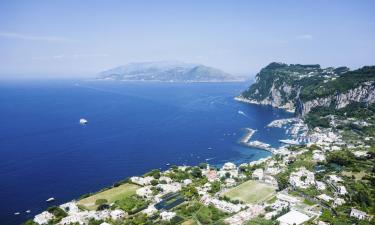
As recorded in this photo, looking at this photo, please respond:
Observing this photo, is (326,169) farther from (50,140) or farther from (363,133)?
(50,140)

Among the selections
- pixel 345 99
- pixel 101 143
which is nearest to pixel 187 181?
pixel 101 143

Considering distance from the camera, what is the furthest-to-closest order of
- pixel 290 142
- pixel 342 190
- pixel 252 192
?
1. pixel 290 142
2. pixel 252 192
3. pixel 342 190

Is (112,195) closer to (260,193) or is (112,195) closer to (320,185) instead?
(260,193)

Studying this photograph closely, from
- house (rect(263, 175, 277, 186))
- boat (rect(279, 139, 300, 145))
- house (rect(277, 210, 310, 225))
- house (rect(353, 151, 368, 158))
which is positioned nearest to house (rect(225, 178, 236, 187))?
house (rect(263, 175, 277, 186))

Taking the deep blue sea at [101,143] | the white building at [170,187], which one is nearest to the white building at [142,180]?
the white building at [170,187]

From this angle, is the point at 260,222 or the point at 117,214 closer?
the point at 260,222

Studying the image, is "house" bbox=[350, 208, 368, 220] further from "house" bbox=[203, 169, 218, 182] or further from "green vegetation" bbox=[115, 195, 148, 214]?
"green vegetation" bbox=[115, 195, 148, 214]
